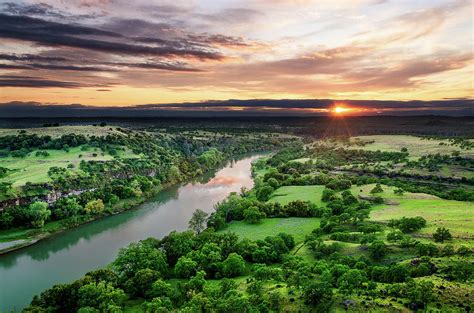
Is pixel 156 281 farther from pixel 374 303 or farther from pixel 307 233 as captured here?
pixel 307 233

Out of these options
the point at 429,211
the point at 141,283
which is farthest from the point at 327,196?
the point at 141,283

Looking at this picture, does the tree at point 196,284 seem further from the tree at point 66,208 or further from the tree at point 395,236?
the tree at point 66,208

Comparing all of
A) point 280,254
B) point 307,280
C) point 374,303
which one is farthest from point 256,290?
point 280,254

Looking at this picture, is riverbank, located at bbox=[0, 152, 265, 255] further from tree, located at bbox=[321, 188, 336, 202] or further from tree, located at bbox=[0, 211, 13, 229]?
tree, located at bbox=[321, 188, 336, 202]

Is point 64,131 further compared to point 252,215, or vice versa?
point 64,131

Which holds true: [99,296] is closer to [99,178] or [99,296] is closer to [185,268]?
[185,268]

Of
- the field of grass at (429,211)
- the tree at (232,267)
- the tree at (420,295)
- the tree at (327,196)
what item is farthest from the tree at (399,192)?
the tree at (420,295)
